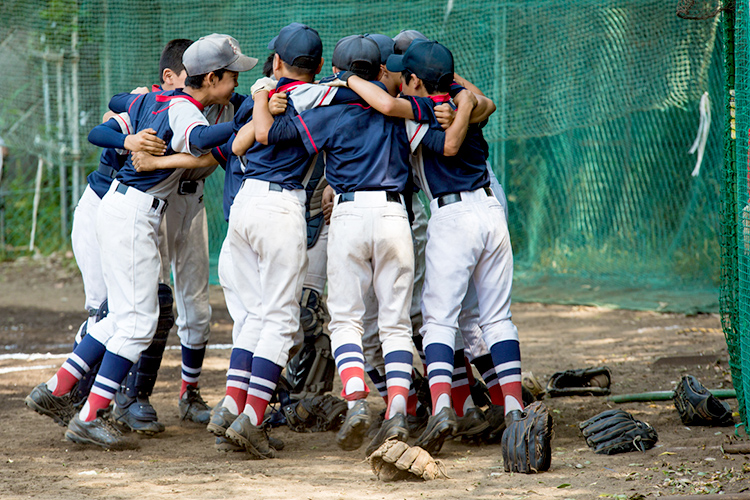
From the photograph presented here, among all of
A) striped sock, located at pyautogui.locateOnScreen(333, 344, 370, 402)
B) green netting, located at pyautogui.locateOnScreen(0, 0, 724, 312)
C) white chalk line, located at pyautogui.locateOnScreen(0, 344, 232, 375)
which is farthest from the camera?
green netting, located at pyautogui.locateOnScreen(0, 0, 724, 312)

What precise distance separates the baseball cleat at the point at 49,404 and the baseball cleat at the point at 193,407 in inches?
24.8

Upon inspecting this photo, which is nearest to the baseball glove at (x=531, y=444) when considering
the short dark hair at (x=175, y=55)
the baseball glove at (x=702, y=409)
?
the baseball glove at (x=702, y=409)

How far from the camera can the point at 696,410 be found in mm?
3982

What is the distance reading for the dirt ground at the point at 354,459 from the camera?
3137 mm

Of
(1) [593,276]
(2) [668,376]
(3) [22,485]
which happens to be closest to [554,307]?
(1) [593,276]

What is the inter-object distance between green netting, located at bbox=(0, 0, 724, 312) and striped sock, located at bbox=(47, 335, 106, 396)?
18.2 feet

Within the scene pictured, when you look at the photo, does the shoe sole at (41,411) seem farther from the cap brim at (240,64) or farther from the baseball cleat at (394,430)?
the cap brim at (240,64)

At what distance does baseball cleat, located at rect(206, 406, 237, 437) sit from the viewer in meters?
3.62

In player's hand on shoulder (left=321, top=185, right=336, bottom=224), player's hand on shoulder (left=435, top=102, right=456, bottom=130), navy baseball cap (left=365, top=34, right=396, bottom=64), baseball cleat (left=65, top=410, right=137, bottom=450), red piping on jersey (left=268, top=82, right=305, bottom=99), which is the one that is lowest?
baseball cleat (left=65, top=410, right=137, bottom=450)

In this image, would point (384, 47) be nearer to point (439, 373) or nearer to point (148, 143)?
point (148, 143)

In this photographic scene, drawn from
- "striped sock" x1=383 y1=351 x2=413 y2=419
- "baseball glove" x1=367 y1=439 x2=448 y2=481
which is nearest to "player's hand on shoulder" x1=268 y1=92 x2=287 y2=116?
"striped sock" x1=383 y1=351 x2=413 y2=419

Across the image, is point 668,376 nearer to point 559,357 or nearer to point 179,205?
point 559,357

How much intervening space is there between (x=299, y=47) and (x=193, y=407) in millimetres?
2175

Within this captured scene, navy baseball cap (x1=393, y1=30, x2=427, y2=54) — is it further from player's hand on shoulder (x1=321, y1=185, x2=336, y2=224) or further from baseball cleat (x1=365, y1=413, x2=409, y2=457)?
baseball cleat (x1=365, y1=413, x2=409, y2=457)
